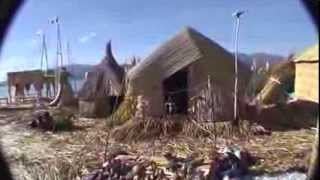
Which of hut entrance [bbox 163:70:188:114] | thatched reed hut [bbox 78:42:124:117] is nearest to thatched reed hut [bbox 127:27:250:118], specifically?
hut entrance [bbox 163:70:188:114]

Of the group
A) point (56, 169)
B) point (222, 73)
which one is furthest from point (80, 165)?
point (222, 73)

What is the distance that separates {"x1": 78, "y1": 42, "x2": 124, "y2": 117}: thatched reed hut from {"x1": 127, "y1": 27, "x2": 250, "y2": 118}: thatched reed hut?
1.22 feet

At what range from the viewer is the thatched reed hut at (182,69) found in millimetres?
6125

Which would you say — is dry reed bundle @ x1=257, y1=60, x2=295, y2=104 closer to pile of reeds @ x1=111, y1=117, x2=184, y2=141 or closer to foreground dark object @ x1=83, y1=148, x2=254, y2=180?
pile of reeds @ x1=111, y1=117, x2=184, y2=141

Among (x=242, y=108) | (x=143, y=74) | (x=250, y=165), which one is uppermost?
(x=143, y=74)

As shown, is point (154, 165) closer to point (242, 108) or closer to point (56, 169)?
point (56, 169)

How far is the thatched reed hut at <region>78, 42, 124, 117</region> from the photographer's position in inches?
250

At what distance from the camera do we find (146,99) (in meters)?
6.05

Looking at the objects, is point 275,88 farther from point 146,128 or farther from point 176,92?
point 146,128

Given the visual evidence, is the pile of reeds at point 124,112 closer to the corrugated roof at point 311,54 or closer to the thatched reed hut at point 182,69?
the thatched reed hut at point 182,69

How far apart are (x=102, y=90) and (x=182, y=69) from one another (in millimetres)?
1081

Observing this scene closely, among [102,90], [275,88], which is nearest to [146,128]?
[102,90]

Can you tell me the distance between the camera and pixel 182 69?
6398mm

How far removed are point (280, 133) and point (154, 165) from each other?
8.16 ft
